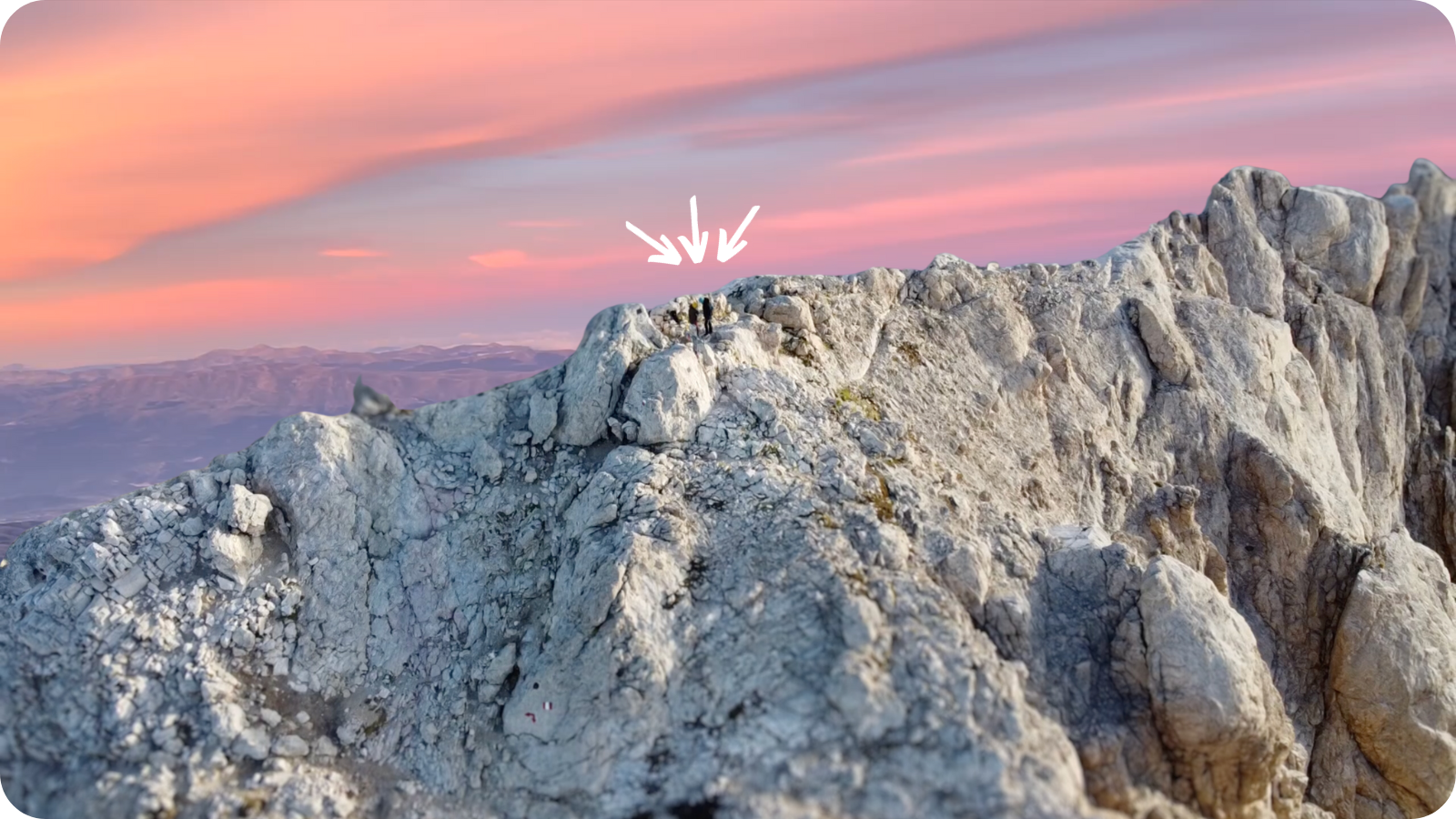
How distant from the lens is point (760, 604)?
19969mm

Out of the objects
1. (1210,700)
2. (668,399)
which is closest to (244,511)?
(668,399)

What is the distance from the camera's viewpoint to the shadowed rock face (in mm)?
18516

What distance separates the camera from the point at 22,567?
22.1 metres

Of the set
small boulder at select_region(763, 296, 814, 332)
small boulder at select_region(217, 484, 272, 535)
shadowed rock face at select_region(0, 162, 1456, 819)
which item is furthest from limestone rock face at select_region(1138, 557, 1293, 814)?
small boulder at select_region(217, 484, 272, 535)

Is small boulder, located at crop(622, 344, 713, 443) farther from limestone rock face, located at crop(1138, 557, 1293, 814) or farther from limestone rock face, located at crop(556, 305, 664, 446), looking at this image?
limestone rock face, located at crop(1138, 557, 1293, 814)

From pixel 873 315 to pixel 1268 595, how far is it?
1482cm

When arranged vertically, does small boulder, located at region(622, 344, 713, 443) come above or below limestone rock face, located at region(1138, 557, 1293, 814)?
above

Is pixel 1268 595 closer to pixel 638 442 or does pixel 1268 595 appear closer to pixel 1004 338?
pixel 1004 338

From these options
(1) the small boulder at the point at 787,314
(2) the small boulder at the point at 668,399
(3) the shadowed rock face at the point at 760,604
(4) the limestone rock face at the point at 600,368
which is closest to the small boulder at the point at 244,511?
(3) the shadowed rock face at the point at 760,604

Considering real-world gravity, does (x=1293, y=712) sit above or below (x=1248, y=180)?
below

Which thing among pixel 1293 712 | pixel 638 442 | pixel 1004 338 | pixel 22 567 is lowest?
pixel 1293 712

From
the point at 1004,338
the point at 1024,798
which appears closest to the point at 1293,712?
the point at 1004,338

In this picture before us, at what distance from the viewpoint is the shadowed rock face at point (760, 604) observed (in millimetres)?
18516

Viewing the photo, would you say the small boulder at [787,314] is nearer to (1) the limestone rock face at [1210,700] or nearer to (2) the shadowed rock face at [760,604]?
(2) the shadowed rock face at [760,604]
